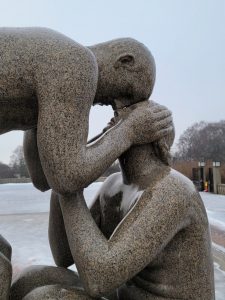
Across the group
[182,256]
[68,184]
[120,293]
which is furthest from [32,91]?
[120,293]

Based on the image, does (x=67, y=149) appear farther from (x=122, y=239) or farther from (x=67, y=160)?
(x=122, y=239)

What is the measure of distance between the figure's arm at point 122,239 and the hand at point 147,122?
1.04ft

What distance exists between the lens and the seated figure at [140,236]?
196 centimetres

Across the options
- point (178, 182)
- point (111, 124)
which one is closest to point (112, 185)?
point (111, 124)

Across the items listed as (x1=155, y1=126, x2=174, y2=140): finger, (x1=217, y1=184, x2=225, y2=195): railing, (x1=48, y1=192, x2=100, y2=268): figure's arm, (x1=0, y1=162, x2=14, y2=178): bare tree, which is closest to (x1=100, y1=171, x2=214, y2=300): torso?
(x1=155, y1=126, x2=174, y2=140): finger

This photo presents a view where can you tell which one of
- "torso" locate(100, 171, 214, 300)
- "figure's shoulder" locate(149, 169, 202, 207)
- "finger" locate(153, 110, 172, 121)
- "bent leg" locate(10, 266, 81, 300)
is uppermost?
"finger" locate(153, 110, 172, 121)

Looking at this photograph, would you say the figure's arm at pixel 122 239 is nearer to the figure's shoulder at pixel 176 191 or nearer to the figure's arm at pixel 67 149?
the figure's shoulder at pixel 176 191

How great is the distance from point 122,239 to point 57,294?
43 cm

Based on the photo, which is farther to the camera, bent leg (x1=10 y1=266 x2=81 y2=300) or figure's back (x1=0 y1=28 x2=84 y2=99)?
bent leg (x1=10 y1=266 x2=81 y2=300)

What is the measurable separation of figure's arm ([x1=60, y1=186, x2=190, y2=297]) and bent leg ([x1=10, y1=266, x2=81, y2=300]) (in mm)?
450

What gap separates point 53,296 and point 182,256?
71cm

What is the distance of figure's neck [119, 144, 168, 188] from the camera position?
2.32m

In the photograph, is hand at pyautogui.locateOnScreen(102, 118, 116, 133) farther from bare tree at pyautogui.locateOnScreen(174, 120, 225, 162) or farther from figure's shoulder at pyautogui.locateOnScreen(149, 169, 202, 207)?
bare tree at pyautogui.locateOnScreen(174, 120, 225, 162)

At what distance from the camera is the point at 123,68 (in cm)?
229
